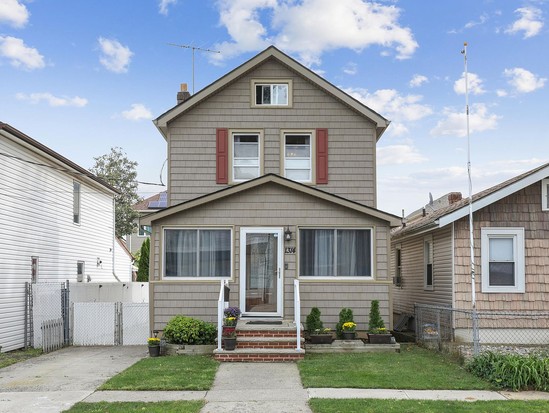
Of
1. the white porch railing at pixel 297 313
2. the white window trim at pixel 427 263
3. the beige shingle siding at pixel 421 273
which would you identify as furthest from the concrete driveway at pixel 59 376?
the white window trim at pixel 427 263

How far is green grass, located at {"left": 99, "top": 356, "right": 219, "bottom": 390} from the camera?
30.9 ft

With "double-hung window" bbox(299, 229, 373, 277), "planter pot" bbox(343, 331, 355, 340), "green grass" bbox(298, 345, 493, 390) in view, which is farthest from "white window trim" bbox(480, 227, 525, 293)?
"planter pot" bbox(343, 331, 355, 340)

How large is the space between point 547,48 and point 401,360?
1098 cm

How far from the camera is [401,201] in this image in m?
29.6

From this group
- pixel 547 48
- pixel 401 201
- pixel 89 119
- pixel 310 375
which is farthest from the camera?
pixel 401 201

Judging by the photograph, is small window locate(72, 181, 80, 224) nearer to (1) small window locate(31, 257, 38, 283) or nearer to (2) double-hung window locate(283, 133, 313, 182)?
(1) small window locate(31, 257, 38, 283)

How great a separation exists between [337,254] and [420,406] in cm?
634

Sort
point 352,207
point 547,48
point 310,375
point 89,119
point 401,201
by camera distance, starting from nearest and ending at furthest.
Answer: point 310,375
point 352,207
point 547,48
point 89,119
point 401,201

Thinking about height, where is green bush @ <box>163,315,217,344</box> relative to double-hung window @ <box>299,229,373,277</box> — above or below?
below

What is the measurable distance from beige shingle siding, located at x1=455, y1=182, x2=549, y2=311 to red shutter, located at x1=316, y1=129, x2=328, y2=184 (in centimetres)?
382

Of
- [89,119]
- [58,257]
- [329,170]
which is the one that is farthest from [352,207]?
[89,119]

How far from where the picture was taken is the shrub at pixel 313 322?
13.2 meters

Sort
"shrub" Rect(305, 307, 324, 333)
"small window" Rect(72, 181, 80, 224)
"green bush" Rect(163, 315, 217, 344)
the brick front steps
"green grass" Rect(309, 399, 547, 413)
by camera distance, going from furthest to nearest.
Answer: "small window" Rect(72, 181, 80, 224) → "shrub" Rect(305, 307, 324, 333) → "green bush" Rect(163, 315, 217, 344) → the brick front steps → "green grass" Rect(309, 399, 547, 413)

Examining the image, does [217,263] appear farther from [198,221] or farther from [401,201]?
[401,201]
